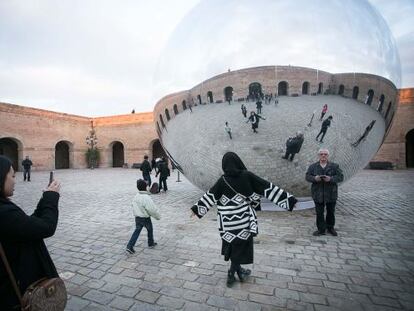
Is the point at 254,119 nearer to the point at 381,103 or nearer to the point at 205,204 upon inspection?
the point at 205,204

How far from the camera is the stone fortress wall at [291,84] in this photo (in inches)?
168

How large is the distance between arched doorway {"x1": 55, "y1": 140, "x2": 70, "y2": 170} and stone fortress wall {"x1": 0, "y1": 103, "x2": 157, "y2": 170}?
22 centimetres

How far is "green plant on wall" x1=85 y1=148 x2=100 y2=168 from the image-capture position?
29.8m

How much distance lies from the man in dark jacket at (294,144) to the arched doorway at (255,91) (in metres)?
0.99

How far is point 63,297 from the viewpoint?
1809 mm

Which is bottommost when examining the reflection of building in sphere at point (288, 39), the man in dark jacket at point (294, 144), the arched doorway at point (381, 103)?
the man in dark jacket at point (294, 144)

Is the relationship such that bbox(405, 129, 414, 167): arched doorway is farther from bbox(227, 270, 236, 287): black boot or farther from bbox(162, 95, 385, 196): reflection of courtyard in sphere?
bbox(227, 270, 236, 287): black boot

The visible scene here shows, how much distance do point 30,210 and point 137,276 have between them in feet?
17.8

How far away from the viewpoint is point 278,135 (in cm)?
460

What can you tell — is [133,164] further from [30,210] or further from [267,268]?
[267,268]

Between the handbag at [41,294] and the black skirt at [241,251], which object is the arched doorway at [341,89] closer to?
the black skirt at [241,251]

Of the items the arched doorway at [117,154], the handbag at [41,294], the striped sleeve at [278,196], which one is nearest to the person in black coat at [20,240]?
the handbag at [41,294]

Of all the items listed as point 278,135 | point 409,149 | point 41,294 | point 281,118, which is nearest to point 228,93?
point 281,118

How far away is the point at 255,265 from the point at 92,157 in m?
29.9
